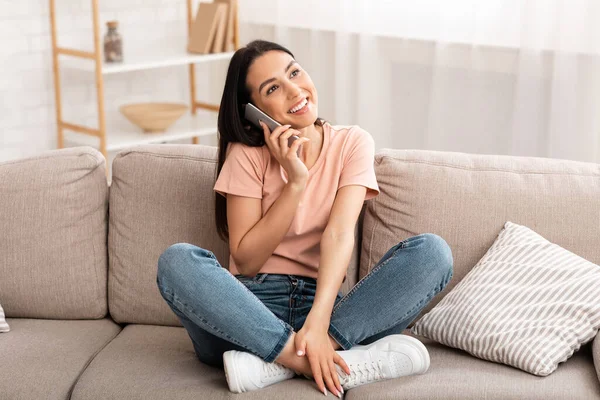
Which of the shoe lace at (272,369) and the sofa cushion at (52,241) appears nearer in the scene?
the shoe lace at (272,369)

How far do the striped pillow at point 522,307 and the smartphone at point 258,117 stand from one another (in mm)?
538

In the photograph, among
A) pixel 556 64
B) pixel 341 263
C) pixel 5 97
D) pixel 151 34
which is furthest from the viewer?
pixel 151 34

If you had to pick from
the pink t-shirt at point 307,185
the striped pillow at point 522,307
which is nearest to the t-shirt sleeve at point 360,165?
the pink t-shirt at point 307,185

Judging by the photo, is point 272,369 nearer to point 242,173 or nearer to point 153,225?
point 242,173

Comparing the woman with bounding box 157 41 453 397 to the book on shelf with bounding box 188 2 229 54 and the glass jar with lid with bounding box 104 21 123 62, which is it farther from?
the book on shelf with bounding box 188 2 229 54

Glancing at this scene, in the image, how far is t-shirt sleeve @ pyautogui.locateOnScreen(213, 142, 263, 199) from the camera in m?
2.09

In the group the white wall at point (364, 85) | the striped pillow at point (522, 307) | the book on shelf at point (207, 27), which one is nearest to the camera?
the striped pillow at point (522, 307)

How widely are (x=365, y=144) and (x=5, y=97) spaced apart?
7.43 ft

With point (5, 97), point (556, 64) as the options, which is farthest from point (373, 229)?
point (5, 97)

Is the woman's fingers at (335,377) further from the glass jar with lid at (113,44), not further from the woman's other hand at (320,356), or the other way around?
the glass jar with lid at (113,44)

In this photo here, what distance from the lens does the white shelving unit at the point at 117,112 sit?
3809mm

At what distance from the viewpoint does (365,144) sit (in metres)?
2.16

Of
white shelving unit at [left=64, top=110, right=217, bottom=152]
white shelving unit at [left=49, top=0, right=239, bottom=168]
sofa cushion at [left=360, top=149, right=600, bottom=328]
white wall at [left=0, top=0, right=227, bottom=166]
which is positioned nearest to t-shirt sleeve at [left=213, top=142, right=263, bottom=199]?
sofa cushion at [left=360, top=149, right=600, bottom=328]

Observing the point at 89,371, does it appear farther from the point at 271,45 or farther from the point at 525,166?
the point at 525,166
